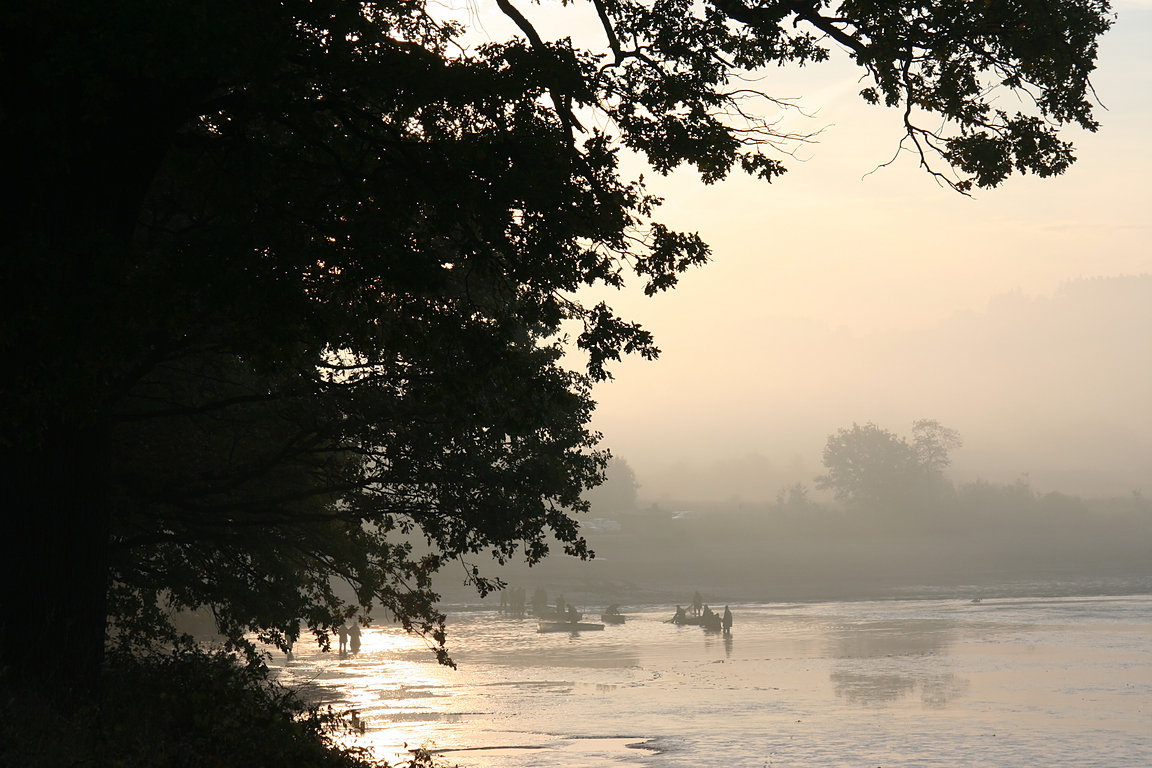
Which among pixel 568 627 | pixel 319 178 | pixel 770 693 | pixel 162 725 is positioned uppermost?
pixel 319 178

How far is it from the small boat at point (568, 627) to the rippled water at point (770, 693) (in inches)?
48.6

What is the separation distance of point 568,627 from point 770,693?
24954mm

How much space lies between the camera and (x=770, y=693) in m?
32.7

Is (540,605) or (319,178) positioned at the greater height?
(319,178)

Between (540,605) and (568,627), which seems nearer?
(568,627)

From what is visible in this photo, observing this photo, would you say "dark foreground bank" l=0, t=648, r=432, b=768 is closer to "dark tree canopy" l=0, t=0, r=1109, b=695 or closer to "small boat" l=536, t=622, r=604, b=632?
"dark tree canopy" l=0, t=0, r=1109, b=695

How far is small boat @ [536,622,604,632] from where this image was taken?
56031 millimetres

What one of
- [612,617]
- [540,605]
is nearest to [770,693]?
[612,617]

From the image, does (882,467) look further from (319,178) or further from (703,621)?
(319,178)

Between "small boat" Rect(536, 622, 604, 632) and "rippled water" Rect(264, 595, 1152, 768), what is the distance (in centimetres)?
123

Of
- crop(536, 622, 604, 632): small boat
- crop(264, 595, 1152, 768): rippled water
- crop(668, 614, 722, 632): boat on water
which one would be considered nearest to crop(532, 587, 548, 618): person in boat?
crop(536, 622, 604, 632): small boat

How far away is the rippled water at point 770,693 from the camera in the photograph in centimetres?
2311

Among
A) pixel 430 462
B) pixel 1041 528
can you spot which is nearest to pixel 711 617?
pixel 430 462

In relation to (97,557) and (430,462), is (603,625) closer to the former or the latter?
(430,462)
